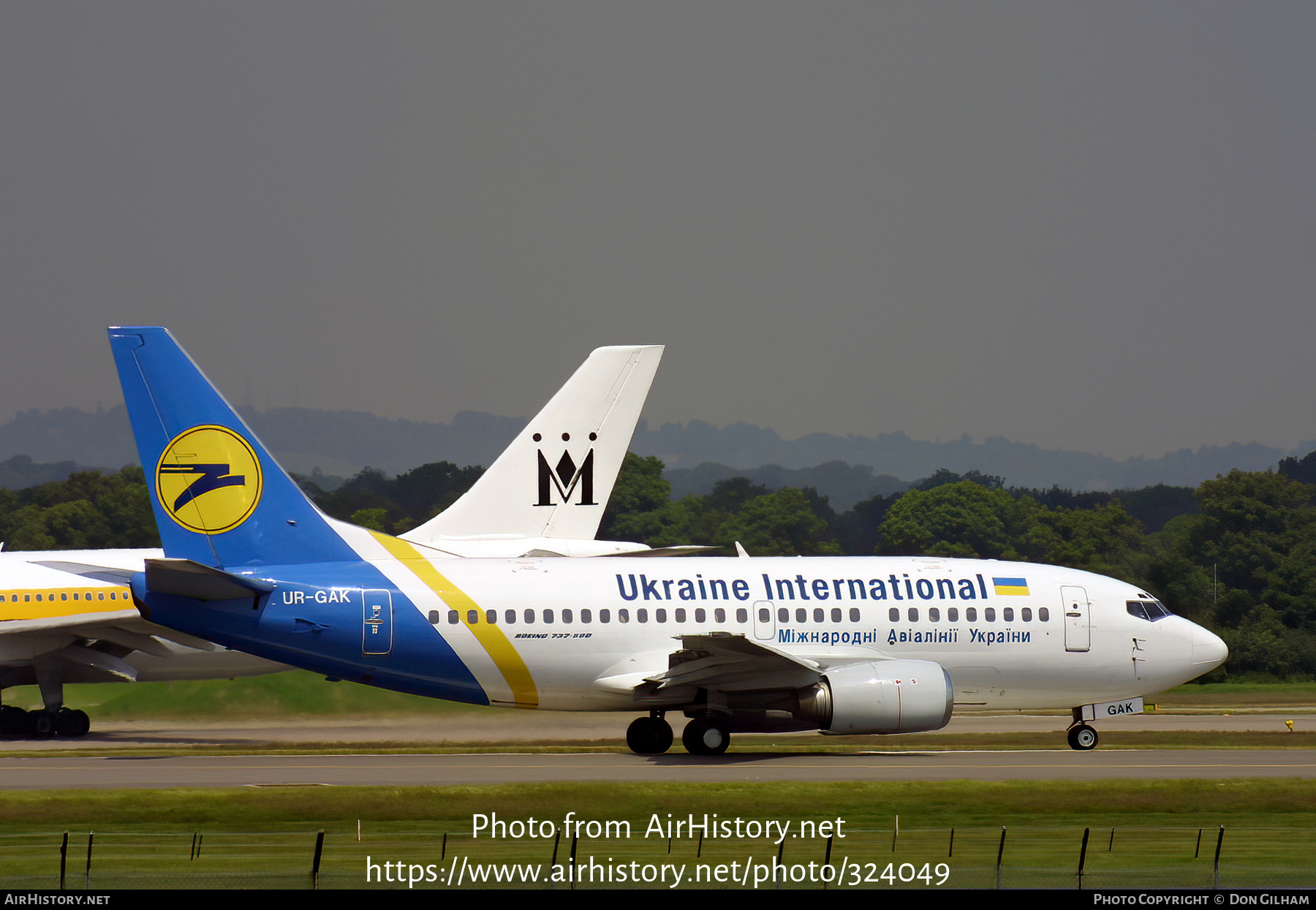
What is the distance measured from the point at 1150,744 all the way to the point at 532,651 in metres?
16.1

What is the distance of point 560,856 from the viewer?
1919 centimetres

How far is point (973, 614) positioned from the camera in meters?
31.4

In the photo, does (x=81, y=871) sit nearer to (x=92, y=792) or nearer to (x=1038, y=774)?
(x=92, y=792)

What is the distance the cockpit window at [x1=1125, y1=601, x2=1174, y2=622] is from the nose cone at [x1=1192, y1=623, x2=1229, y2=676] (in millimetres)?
809

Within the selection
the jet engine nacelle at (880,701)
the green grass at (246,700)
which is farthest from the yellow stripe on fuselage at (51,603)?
the jet engine nacelle at (880,701)

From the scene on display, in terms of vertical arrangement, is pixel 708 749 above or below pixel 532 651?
below

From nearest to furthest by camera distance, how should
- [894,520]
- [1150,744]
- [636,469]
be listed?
[1150,744] → [894,520] → [636,469]

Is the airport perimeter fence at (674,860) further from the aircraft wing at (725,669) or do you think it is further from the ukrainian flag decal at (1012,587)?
the ukrainian flag decal at (1012,587)

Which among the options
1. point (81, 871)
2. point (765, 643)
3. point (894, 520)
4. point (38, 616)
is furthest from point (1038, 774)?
point (894, 520)

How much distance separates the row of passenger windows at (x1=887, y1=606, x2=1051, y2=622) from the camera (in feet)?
102

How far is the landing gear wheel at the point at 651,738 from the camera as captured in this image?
31.5 meters

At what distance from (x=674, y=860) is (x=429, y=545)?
18.9 metres

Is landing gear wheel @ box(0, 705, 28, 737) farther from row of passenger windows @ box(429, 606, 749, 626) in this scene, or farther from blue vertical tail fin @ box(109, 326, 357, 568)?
row of passenger windows @ box(429, 606, 749, 626)

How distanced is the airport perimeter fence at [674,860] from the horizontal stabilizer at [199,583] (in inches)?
305
